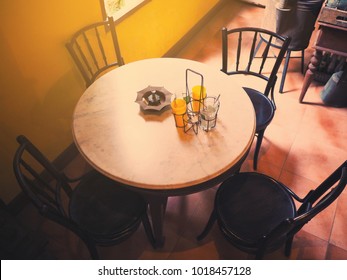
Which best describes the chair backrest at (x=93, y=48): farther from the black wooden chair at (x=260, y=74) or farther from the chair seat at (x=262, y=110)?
the chair seat at (x=262, y=110)

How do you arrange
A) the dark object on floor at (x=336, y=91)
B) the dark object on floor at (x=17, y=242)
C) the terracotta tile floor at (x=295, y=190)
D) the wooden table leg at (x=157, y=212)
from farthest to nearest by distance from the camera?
the dark object on floor at (x=336, y=91) → the terracotta tile floor at (x=295, y=190) → the dark object on floor at (x=17, y=242) → the wooden table leg at (x=157, y=212)

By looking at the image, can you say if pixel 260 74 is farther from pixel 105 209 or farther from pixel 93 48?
pixel 105 209

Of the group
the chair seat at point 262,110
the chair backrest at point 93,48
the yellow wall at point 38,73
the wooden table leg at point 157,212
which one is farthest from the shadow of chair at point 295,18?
the wooden table leg at point 157,212

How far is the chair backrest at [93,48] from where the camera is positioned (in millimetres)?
1999

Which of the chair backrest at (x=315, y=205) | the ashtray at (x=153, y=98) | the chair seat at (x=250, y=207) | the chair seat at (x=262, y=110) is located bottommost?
the chair seat at (x=250, y=207)

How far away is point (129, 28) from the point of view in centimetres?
256

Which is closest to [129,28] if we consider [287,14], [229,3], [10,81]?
[10,81]

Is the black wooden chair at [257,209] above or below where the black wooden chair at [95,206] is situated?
below

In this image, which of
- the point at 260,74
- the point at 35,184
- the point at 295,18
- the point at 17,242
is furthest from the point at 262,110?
the point at 17,242

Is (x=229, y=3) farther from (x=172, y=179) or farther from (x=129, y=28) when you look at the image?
(x=172, y=179)

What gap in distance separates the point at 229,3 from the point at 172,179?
421 cm

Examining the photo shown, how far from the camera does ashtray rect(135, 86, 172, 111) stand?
1510 millimetres

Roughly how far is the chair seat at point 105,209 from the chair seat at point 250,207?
468mm

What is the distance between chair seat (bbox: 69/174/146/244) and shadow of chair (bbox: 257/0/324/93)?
6.94 ft
